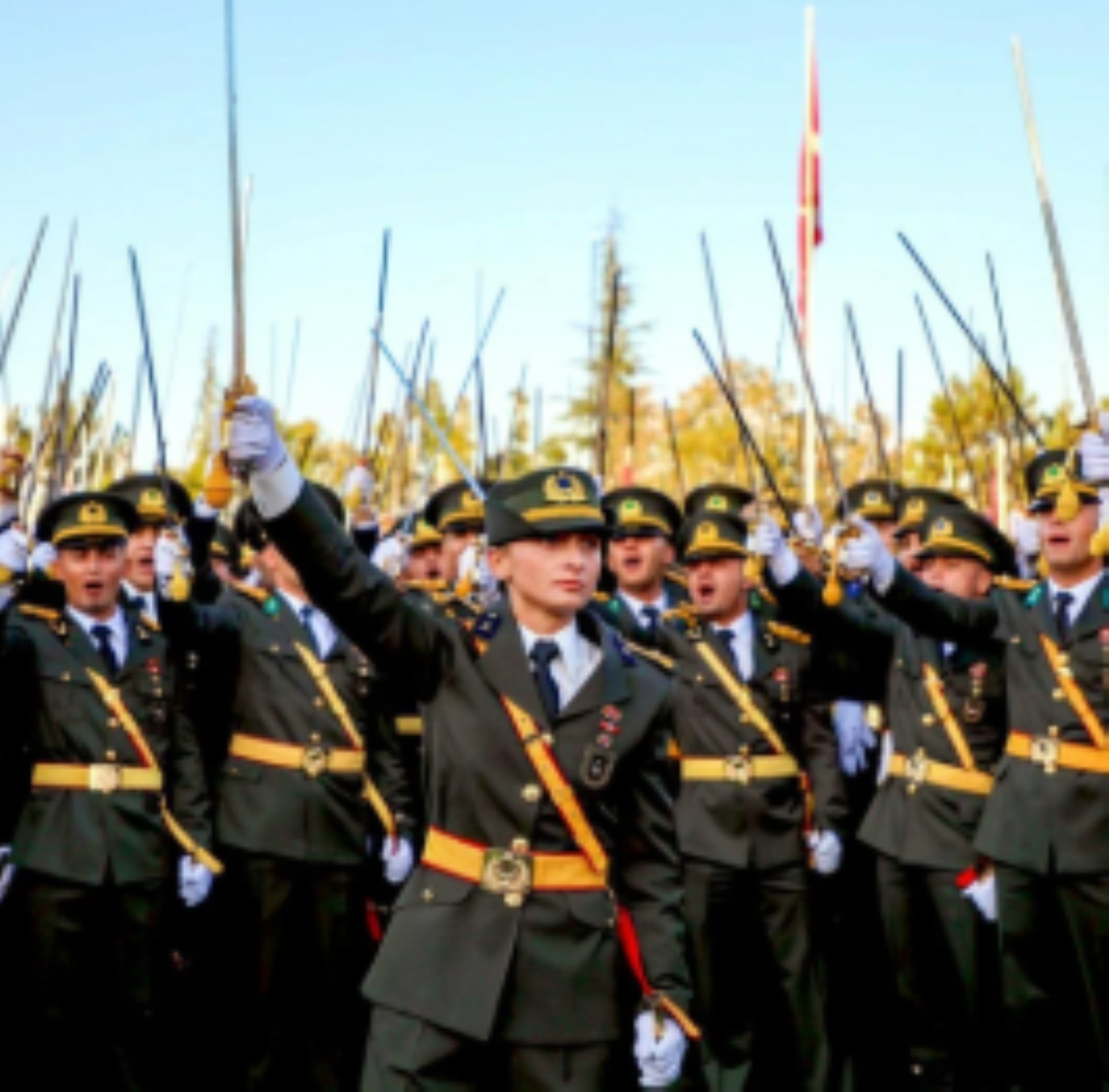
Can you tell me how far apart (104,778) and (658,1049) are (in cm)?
330

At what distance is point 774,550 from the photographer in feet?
22.0

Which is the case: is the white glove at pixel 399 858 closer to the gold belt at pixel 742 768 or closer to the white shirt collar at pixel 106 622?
the gold belt at pixel 742 768

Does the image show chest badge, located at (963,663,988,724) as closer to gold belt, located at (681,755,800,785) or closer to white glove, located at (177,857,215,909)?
gold belt, located at (681,755,800,785)

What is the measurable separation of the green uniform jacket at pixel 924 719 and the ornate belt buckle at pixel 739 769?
0.60m

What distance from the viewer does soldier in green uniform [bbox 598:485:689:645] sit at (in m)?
8.62

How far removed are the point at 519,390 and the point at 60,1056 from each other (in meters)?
5.41

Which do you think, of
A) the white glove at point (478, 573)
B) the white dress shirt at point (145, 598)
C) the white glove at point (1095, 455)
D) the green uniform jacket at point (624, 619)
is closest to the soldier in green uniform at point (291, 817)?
the white dress shirt at point (145, 598)

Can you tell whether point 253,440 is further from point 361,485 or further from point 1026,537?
point 1026,537

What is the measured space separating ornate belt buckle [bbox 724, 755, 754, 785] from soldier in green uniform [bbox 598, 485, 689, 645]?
3.29 ft

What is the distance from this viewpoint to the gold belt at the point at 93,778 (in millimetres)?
6641

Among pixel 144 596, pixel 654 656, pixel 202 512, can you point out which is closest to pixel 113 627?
pixel 202 512

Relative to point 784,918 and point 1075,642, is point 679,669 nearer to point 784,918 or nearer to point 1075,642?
point 784,918

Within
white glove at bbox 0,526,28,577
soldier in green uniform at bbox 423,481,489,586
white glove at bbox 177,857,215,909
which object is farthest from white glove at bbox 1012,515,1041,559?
white glove at bbox 0,526,28,577

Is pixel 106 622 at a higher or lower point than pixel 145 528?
lower
